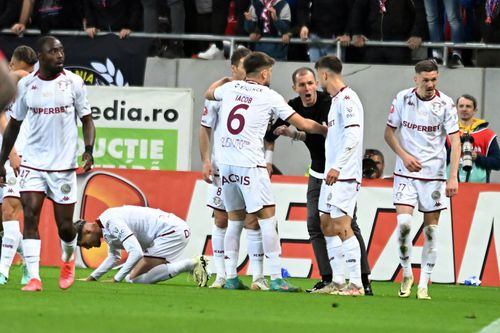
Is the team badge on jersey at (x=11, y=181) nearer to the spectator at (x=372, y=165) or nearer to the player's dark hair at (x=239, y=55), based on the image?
the player's dark hair at (x=239, y=55)

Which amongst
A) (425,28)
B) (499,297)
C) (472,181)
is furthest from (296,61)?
(499,297)

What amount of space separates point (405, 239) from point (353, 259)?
66 cm

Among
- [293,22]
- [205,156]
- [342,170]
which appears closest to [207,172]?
[205,156]

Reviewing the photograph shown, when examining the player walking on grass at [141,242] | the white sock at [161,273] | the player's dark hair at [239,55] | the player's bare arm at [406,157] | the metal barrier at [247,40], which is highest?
the metal barrier at [247,40]

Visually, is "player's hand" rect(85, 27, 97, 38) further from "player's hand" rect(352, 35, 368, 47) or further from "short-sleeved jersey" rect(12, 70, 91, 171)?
"short-sleeved jersey" rect(12, 70, 91, 171)

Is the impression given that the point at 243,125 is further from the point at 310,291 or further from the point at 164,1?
the point at 164,1

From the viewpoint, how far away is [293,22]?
784 inches

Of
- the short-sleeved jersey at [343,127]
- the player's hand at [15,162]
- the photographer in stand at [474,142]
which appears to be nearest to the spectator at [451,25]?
the photographer in stand at [474,142]

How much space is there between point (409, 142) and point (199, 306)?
3.52 m

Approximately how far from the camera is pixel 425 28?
19250 mm

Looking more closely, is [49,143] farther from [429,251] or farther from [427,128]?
[429,251]

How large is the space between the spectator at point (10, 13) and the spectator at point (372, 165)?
6.71 meters

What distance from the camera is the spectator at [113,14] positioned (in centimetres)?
2053

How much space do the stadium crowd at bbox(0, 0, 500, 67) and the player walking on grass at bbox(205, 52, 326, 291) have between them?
633 cm
